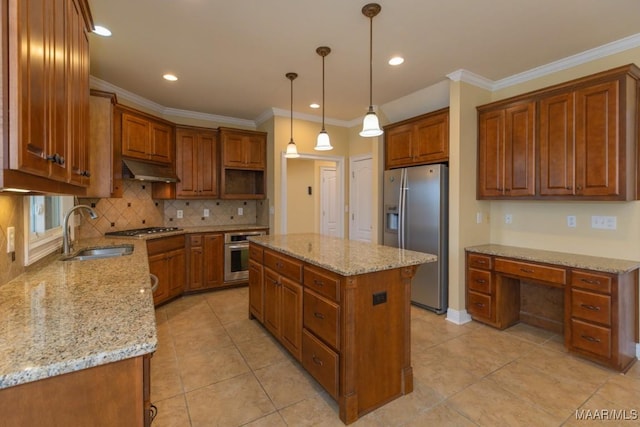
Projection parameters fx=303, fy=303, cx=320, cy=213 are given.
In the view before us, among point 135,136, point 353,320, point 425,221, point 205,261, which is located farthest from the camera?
point 205,261

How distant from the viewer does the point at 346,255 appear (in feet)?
7.08

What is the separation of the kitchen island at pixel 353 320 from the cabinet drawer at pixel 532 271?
138 centimetres

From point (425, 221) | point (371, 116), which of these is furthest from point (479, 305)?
point (371, 116)

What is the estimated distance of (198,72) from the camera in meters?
3.25

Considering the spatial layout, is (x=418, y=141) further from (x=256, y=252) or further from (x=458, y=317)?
(x=256, y=252)

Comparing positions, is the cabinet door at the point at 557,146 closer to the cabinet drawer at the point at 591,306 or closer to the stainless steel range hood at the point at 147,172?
the cabinet drawer at the point at 591,306

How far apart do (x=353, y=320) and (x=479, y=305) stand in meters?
2.07

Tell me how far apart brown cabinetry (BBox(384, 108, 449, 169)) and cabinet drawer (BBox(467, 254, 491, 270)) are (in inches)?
44.3

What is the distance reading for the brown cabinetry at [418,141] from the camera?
11.5ft

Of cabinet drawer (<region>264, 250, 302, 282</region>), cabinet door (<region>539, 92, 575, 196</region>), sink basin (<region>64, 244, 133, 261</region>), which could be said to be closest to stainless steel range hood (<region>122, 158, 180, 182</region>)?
sink basin (<region>64, 244, 133, 261</region>)

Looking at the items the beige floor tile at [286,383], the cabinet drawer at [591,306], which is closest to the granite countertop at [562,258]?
the cabinet drawer at [591,306]

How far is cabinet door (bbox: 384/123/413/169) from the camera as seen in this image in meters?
3.90

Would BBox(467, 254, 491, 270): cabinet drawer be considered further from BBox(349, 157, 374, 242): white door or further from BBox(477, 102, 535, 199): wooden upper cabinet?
BBox(349, 157, 374, 242): white door

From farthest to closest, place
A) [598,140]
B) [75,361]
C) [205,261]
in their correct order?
[205,261], [598,140], [75,361]
